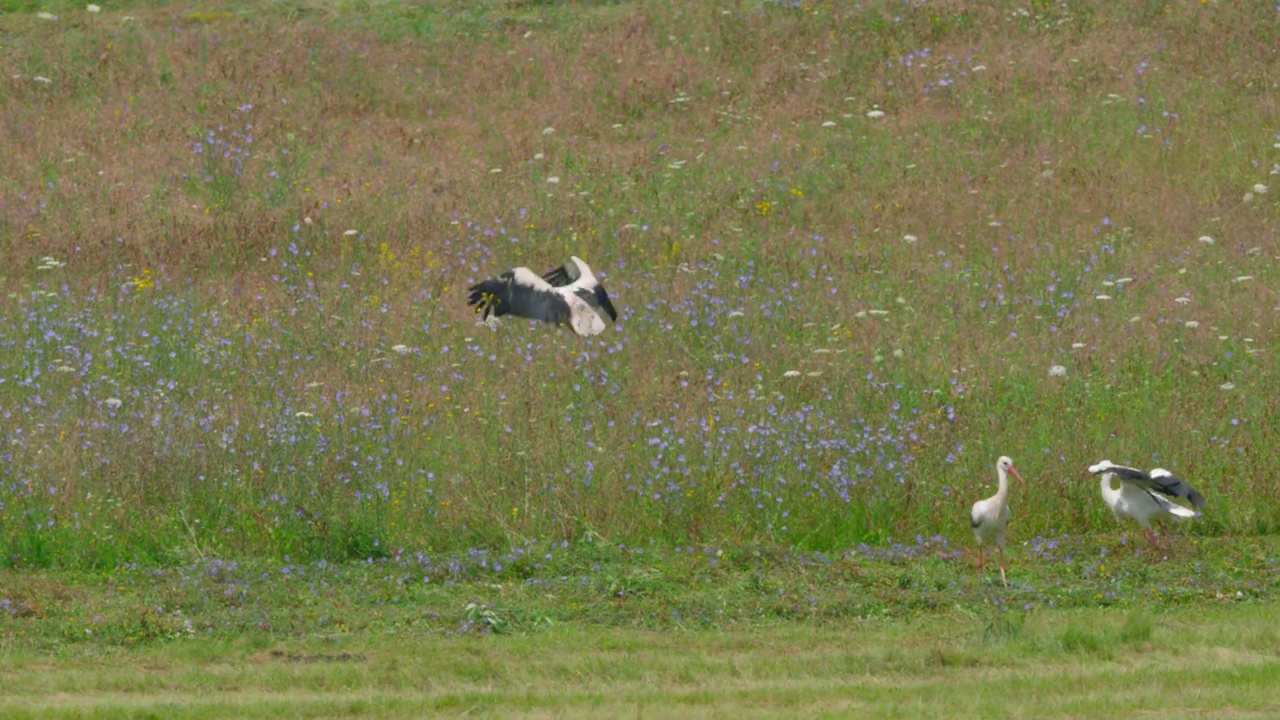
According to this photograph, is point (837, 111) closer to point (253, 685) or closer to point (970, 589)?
point (970, 589)

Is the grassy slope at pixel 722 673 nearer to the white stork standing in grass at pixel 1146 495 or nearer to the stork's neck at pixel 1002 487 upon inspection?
the stork's neck at pixel 1002 487

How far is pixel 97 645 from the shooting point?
8.08 m

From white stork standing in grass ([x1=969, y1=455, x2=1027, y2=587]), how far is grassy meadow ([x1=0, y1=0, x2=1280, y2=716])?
7.0 inches

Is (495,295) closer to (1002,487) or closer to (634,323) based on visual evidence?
(634,323)

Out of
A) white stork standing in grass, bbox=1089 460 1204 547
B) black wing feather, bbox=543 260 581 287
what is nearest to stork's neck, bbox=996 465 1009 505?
white stork standing in grass, bbox=1089 460 1204 547

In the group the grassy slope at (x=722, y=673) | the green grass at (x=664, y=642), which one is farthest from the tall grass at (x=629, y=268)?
the grassy slope at (x=722, y=673)

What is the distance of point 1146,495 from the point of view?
10047 mm

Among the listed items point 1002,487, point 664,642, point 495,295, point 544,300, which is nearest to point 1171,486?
point 1002,487

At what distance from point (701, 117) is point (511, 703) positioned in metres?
13.1

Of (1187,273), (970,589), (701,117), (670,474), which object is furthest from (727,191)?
(970,589)

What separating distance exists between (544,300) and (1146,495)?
469 centimetres

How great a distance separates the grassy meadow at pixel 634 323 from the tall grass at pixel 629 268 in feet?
0.15

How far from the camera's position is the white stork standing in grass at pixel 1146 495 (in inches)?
388

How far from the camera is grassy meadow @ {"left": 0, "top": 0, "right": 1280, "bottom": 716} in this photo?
908 cm
